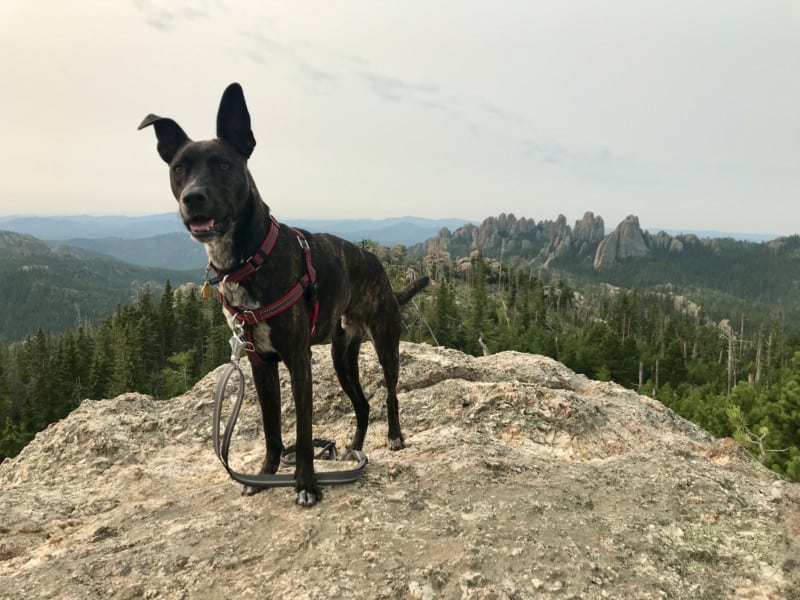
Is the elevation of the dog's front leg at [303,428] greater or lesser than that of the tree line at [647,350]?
greater

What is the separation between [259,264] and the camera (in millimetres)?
3957

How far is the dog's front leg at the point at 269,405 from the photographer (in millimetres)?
4562

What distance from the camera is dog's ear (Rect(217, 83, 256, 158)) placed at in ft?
12.5

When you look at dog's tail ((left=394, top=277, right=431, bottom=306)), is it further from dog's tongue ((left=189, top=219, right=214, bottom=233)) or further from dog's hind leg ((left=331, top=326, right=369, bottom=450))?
dog's tongue ((left=189, top=219, right=214, bottom=233))

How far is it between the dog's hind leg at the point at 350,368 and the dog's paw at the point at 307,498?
1591 millimetres

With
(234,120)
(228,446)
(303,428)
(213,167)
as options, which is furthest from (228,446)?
(234,120)

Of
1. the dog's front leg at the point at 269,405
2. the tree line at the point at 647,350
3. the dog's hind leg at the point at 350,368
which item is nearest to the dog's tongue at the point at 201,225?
the dog's front leg at the point at 269,405

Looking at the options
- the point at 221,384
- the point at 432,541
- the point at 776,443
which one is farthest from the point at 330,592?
the point at 776,443

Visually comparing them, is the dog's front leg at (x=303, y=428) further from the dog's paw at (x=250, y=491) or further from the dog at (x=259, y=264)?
the dog's paw at (x=250, y=491)

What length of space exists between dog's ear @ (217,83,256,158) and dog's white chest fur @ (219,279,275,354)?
1.12m

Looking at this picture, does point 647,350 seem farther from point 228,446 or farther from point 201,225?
point 201,225

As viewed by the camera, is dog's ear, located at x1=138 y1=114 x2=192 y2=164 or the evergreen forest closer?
dog's ear, located at x1=138 y1=114 x2=192 y2=164

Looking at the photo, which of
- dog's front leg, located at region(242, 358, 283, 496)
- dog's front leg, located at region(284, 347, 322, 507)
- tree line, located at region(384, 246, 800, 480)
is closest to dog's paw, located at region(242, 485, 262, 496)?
dog's front leg, located at region(242, 358, 283, 496)

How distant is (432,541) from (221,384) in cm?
216
